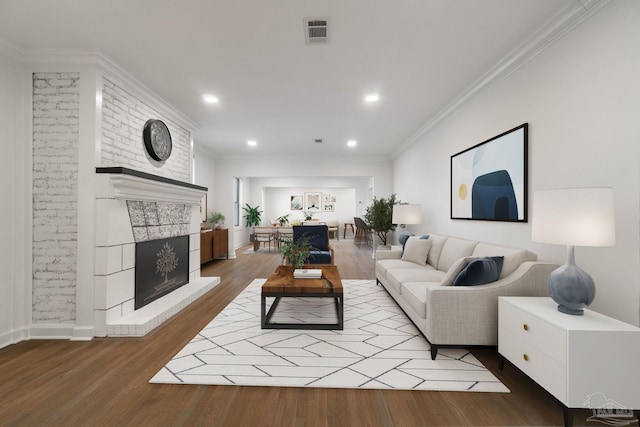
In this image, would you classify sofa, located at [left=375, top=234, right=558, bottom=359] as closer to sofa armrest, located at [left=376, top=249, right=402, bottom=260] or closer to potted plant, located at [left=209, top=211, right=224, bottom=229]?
sofa armrest, located at [left=376, top=249, right=402, bottom=260]

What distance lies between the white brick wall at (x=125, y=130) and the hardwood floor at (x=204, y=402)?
1.93 meters

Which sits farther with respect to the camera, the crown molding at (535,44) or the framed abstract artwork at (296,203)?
the framed abstract artwork at (296,203)

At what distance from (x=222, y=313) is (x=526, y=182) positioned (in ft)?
11.4

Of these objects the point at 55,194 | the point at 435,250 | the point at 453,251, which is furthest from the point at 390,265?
the point at 55,194

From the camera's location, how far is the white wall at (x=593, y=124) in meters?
1.90

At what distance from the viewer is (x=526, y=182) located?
280 centimetres

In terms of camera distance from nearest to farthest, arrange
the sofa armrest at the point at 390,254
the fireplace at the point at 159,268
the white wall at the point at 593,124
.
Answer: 1. the white wall at the point at 593,124
2. the fireplace at the point at 159,268
3. the sofa armrest at the point at 390,254

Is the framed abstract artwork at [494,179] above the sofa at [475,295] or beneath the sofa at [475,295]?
above

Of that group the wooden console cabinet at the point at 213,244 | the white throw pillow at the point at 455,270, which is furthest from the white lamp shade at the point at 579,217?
the wooden console cabinet at the point at 213,244

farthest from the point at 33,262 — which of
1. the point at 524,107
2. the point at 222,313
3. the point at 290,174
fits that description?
the point at 290,174

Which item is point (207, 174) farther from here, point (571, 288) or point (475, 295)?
point (571, 288)

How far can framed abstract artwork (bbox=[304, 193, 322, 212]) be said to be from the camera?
13.3 meters

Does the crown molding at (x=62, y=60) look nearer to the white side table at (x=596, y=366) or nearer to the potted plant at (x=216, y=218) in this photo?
the white side table at (x=596, y=366)

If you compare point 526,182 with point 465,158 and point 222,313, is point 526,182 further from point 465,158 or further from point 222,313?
point 222,313
